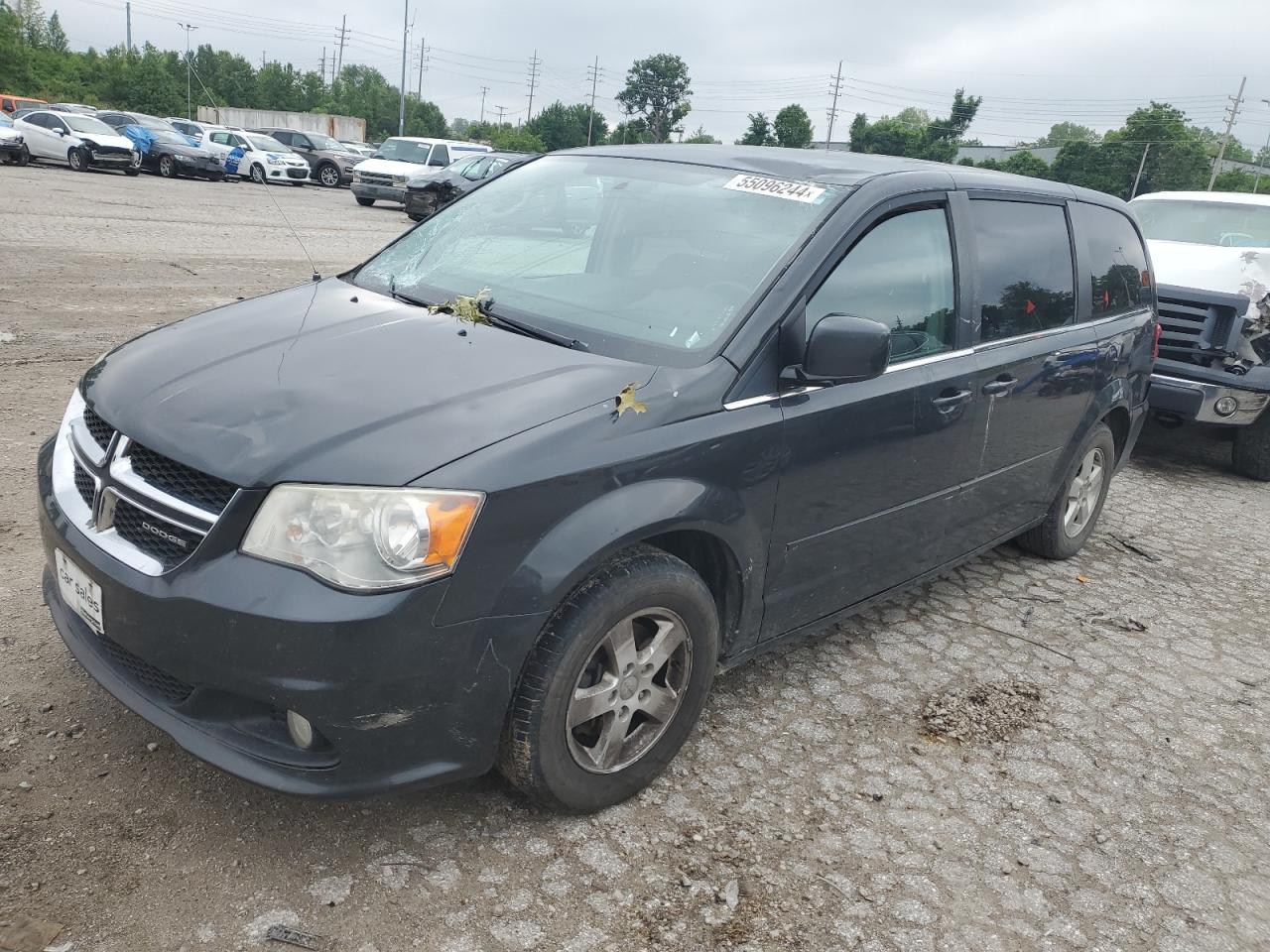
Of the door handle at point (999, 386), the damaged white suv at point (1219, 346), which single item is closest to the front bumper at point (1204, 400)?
the damaged white suv at point (1219, 346)

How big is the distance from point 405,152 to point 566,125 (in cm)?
7999

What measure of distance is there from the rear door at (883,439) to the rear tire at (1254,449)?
4732 mm

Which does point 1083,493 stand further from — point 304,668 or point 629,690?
point 304,668

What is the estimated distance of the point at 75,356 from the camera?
7.02 metres

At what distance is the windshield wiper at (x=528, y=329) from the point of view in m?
3.04

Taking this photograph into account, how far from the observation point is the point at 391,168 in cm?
2552

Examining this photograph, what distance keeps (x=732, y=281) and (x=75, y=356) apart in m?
A: 5.66

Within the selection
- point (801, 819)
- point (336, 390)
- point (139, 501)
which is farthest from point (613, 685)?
point (139, 501)

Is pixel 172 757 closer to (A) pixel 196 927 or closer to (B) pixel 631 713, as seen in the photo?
(A) pixel 196 927

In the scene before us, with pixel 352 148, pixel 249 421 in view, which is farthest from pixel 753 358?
pixel 352 148

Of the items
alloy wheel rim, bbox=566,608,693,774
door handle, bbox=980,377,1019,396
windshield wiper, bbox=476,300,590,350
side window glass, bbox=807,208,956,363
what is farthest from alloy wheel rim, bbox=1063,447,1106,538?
windshield wiper, bbox=476,300,590,350

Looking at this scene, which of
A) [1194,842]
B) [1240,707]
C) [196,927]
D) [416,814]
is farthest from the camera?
[1240,707]

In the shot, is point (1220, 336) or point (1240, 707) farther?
point (1220, 336)

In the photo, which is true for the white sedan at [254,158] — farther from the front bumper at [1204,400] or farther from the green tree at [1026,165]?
the green tree at [1026,165]
